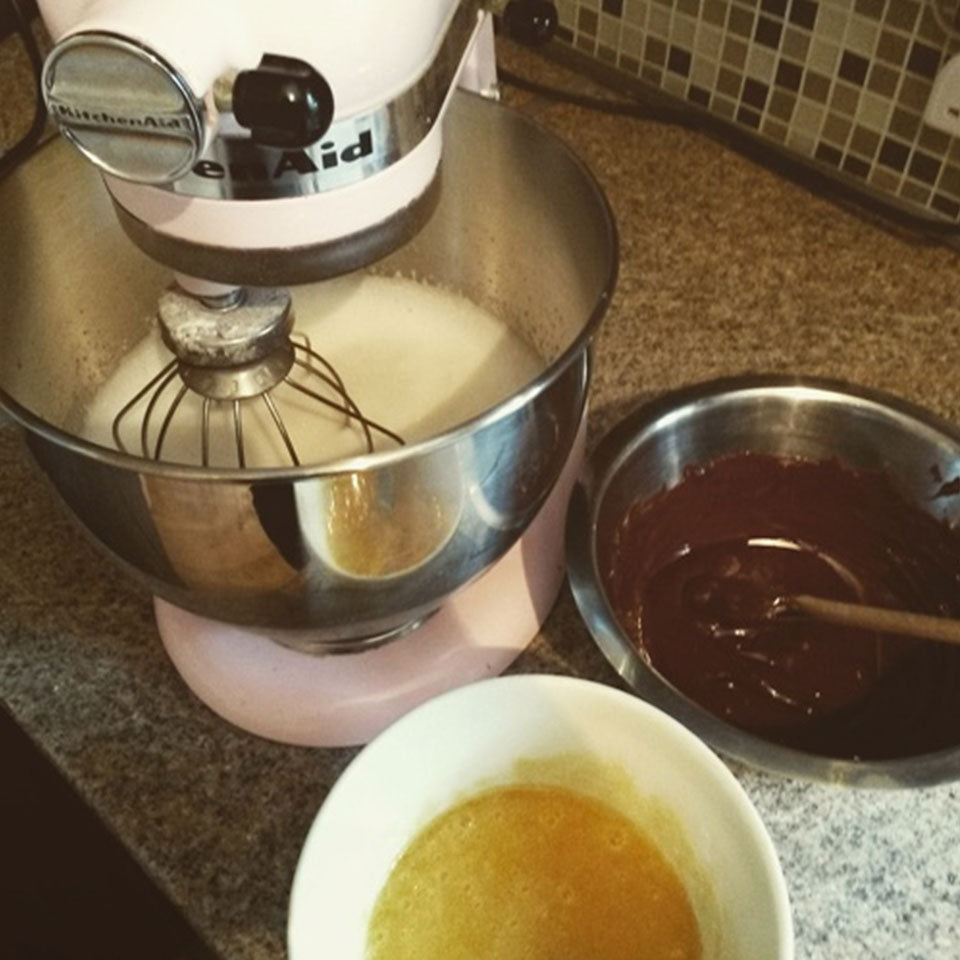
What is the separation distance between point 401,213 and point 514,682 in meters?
0.20

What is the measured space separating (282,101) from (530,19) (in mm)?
222

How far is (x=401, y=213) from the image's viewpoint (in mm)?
465

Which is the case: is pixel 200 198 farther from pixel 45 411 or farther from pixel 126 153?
pixel 45 411

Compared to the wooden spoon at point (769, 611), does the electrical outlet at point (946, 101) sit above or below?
above

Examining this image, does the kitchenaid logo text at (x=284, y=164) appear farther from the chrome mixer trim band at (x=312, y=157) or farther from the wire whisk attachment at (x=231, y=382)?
the wire whisk attachment at (x=231, y=382)

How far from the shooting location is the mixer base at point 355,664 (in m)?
0.60

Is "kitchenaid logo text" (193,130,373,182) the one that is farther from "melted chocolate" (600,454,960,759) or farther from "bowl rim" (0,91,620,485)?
"melted chocolate" (600,454,960,759)

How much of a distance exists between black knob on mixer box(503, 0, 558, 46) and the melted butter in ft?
1.11

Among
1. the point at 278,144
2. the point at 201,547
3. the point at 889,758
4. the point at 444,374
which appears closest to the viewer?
the point at 278,144

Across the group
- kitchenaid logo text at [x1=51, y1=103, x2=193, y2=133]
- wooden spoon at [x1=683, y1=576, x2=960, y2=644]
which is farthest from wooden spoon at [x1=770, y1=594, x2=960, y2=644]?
kitchenaid logo text at [x1=51, y1=103, x2=193, y2=133]

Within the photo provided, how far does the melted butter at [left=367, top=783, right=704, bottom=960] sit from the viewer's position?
49 cm

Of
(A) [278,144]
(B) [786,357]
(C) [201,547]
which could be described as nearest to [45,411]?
(C) [201,547]

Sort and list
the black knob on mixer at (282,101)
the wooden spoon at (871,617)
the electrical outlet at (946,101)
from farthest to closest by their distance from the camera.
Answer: the electrical outlet at (946,101) → the wooden spoon at (871,617) → the black knob on mixer at (282,101)

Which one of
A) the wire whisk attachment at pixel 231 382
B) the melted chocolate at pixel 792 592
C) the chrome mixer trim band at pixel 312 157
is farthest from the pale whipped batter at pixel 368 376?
the chrome mixer trim band at pixel 312 157
